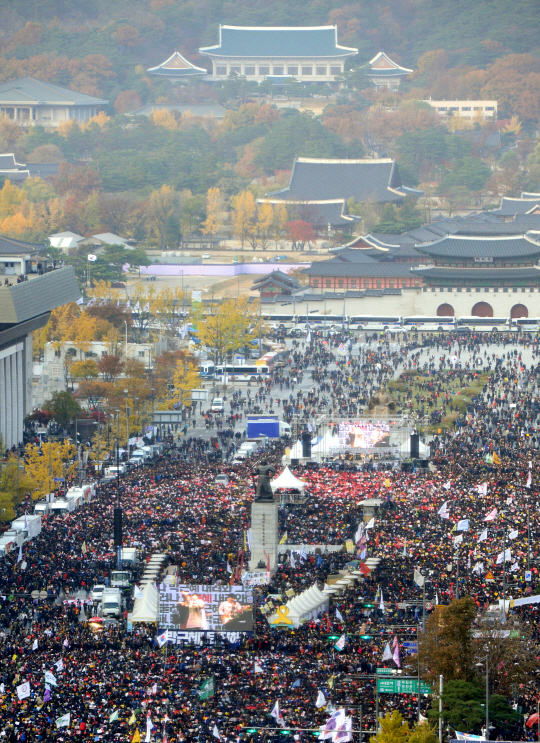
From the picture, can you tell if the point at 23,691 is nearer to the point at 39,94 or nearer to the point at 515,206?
the point at 515,206

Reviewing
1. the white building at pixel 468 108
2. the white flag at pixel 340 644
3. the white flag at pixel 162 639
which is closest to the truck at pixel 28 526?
the white flag at pixel 162 639

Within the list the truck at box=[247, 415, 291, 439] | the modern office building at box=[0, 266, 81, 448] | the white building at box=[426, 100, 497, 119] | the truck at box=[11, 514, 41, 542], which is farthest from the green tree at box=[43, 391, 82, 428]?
the white building at box=[426, 100, 497, 119]

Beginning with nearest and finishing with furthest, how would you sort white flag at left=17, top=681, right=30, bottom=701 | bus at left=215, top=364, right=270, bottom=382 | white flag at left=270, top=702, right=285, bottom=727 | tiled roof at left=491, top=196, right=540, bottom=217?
white flag at left=270, top=702, right=285, bottom=727 → white flag at left=17, top=681, right=30, bottom=701 → bus at left=215, top=364, right=270, bottom=382 → tiled roof at left=491, top=196, right=540, bottom=217

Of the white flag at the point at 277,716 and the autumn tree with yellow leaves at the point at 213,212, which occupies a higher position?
the autumn tree with yellow leaves at the point at 213,212

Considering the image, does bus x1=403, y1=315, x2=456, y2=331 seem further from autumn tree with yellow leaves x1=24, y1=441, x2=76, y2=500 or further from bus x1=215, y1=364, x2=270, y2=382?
autumn tree with yellow leaves x1=24, y1=441, x2=76, y2=500

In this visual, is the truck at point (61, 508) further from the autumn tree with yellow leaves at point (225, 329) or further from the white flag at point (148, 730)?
the autumn tree with yellow leaves at point (225, 329)

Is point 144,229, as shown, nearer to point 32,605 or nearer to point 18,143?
point 18,143
